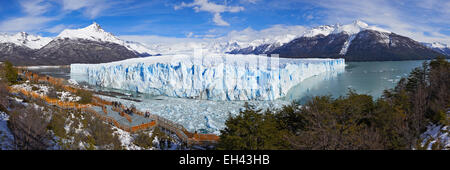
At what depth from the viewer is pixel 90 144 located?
718cm

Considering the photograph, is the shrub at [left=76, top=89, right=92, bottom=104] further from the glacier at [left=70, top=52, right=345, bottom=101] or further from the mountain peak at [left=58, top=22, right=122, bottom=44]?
the mountain peak at [left=58, top=22, right=122, bottom=44]

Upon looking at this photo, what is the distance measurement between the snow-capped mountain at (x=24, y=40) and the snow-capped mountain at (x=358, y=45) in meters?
119

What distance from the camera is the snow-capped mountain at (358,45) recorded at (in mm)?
87312

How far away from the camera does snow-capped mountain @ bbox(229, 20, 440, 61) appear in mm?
87312

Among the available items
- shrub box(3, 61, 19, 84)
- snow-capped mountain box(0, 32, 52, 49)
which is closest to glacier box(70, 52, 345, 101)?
shrub box(3, 61, 19, 84)

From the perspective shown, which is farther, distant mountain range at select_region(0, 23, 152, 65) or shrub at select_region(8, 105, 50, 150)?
distant mountain range at select_region(0, 23, 152, 65)

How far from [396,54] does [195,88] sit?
87.8 meters

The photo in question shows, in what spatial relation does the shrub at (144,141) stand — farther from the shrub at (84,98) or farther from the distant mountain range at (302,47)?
the distant mountain range at (302,47)

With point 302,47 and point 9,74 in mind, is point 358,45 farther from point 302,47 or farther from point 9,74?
point 9,74

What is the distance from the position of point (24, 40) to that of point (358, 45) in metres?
155

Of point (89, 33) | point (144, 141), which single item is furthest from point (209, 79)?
point (89, 33)

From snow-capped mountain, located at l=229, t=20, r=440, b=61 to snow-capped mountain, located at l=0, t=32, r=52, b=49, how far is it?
119 meters
